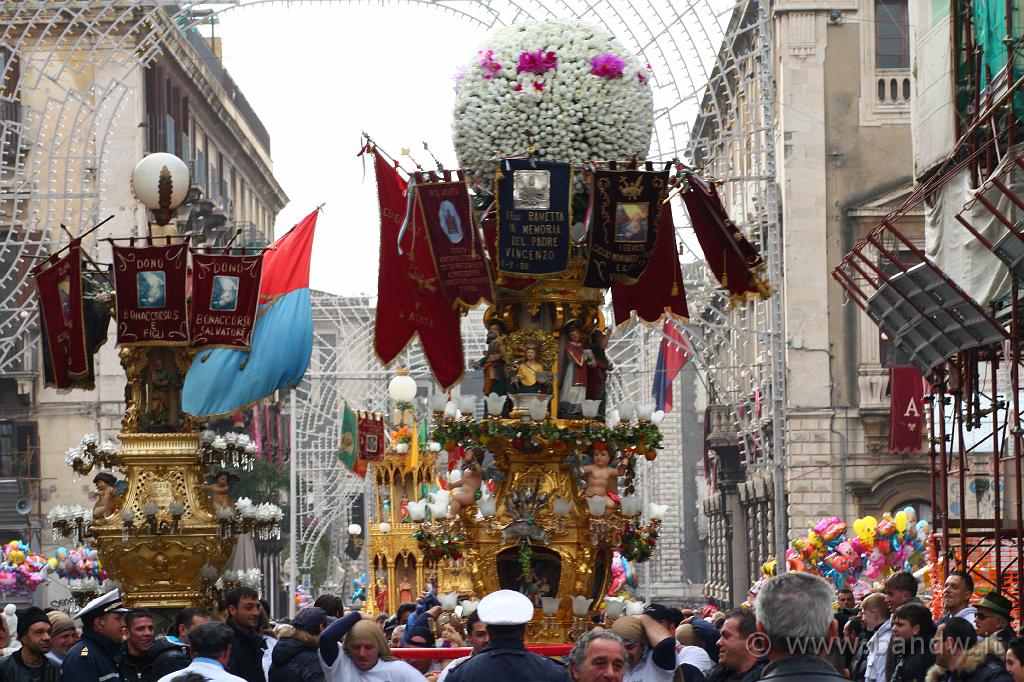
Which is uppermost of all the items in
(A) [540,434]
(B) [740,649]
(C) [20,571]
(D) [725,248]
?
(D) [725,248]

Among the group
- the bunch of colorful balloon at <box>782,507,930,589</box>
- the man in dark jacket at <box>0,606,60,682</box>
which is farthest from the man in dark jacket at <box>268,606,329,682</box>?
the bunch of colorful balloon at <box>782,507,930,589</box>

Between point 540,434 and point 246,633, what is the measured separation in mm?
3163

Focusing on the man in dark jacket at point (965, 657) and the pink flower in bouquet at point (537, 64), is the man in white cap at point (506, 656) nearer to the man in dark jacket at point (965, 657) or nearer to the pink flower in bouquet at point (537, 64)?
the man in dark jacket at point (965, 657)

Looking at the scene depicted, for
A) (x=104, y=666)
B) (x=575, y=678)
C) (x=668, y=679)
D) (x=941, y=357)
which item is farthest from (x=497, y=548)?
(x=941, y=357)

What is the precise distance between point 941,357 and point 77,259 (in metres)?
10.0

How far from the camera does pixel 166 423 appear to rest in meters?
18.7

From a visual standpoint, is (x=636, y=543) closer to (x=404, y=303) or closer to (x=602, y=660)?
(x=404, y=303)

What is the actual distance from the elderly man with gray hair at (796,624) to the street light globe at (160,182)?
1254 centimetres

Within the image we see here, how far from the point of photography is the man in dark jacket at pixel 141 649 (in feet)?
40.0

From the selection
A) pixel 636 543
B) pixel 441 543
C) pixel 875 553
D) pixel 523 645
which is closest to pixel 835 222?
pixel 875 553

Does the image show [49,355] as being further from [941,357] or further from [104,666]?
[941,357]

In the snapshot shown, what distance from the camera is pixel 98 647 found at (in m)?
12.3

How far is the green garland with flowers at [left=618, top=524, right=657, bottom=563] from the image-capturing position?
1563 centimetres

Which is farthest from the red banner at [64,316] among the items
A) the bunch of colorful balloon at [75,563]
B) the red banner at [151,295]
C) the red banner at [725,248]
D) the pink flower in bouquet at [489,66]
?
the bunch of colorful balloon at [75,563]
